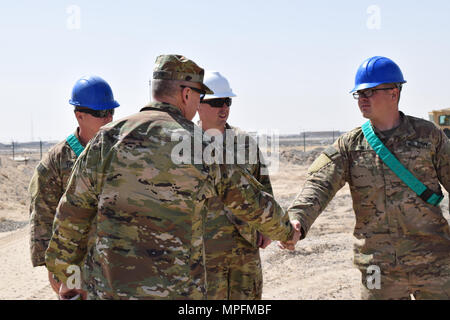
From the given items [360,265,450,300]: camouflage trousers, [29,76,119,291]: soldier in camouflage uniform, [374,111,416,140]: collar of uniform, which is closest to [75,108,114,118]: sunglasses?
[29,76,119,291]: soldier in camouflage uniform

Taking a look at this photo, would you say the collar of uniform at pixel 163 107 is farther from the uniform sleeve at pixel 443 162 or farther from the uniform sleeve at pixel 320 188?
the uniform sleeve at pixel 443 162

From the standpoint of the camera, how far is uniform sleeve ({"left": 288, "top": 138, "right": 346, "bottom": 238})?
4.25 metres

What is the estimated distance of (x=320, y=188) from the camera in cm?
431

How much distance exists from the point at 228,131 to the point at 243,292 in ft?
4.52

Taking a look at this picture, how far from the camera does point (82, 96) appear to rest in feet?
15.0

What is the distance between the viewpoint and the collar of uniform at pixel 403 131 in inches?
165

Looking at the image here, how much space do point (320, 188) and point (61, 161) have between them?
2.04 metres

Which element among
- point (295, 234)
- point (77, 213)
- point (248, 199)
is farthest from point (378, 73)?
point (77, 213)

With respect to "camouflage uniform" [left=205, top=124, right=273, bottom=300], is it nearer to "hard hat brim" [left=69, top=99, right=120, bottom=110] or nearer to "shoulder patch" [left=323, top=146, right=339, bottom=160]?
"shoulder patch" [left=323, top=146, right=339, bottom=160]

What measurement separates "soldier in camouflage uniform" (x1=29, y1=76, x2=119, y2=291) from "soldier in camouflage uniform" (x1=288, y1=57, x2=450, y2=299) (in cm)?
174

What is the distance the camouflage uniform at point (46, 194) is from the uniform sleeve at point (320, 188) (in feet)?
5.91

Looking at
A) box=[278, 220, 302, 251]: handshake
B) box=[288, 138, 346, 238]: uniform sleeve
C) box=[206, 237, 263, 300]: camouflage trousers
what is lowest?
box=[206, 237, 263, 300]: camouflage trousers
